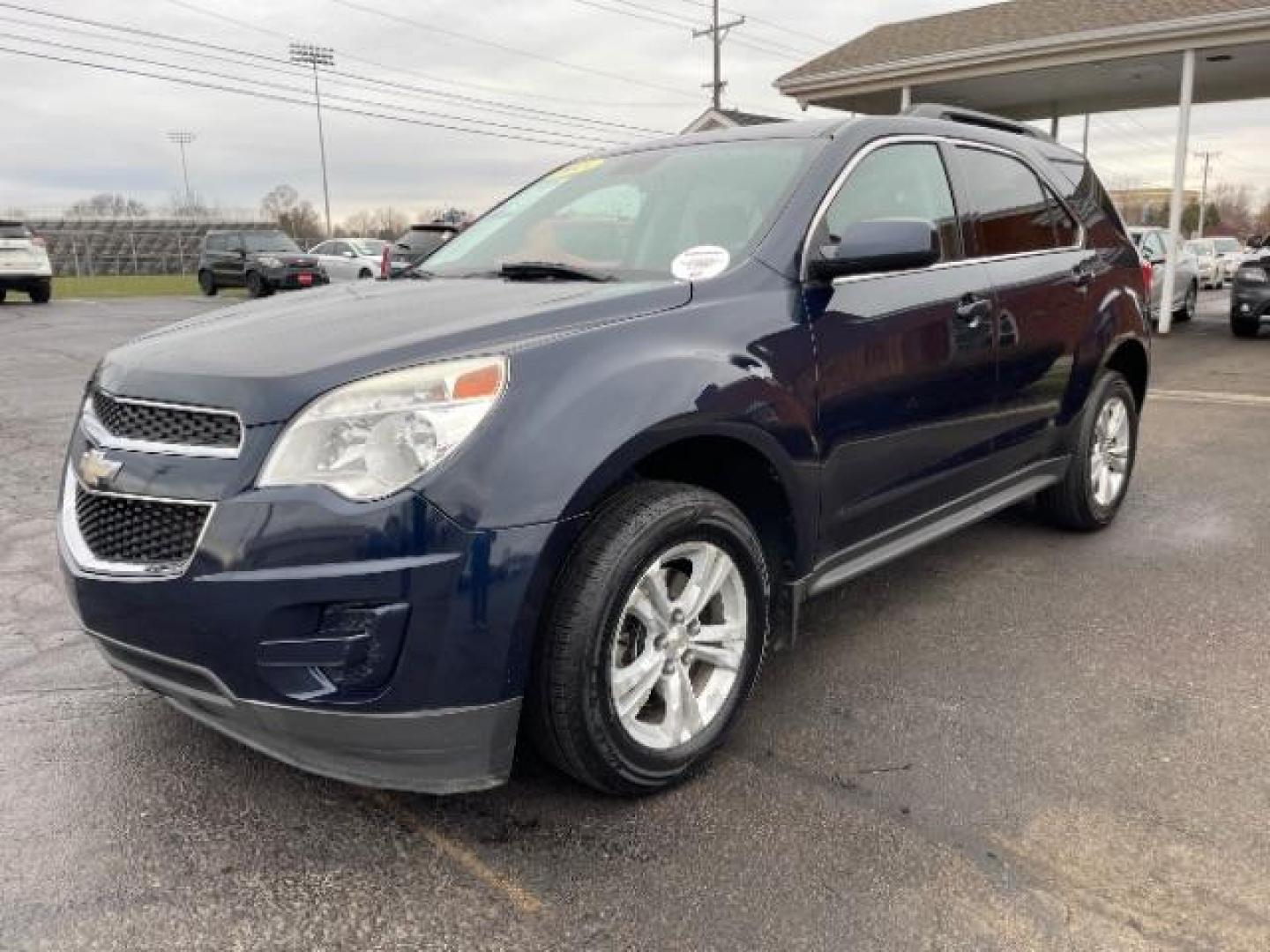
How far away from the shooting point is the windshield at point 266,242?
25592 mm

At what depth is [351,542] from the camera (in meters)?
2.13

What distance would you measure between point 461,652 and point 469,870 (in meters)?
0.56

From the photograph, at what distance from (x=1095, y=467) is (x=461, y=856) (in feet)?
Result: 12.1

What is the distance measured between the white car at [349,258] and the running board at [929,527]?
2089cm

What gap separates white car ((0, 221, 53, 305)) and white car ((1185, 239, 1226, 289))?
1041 inches

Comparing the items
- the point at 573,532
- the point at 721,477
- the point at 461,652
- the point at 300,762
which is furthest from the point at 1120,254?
the point at 300,762

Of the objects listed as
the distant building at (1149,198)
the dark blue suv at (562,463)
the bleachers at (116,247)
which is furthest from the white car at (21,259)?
the distant building at (1149,198)

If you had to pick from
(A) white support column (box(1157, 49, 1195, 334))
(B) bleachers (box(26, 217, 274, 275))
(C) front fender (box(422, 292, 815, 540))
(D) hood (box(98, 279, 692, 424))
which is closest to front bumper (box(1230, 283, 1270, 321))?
(A) white support column (box(1157, 49, 1195, 334))

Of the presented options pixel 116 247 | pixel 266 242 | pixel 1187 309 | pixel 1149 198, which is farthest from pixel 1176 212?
pixel 1149 198

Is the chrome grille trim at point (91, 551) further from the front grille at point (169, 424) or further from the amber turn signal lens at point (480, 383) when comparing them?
the amber turn signal lens at point (480, 383)

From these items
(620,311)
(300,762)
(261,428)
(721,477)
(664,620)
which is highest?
(620,311)

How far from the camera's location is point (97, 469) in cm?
249

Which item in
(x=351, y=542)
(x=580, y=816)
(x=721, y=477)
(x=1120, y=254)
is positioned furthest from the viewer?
(x=1120, y=254)

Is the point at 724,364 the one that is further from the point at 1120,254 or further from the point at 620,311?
the point at 1120,254
